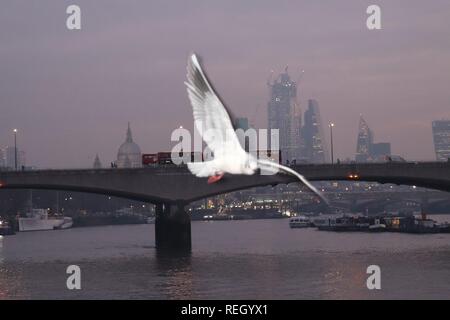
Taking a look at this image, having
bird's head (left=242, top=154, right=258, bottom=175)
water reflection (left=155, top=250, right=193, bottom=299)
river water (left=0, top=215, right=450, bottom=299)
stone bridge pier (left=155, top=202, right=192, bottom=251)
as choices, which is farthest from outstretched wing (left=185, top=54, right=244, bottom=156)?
stone bridge pier (left=155, top=202, right=192, bottom=251)

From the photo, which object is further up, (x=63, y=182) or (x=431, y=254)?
(x=63, y=182)

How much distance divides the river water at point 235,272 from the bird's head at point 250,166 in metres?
32.5

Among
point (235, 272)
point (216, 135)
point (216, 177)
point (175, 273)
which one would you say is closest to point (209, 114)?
point (216, 135)

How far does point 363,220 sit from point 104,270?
88.8 meters

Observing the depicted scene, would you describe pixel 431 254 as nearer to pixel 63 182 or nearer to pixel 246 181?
pixel 246 181

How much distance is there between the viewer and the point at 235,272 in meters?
70.6

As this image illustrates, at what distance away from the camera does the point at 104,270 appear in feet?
247

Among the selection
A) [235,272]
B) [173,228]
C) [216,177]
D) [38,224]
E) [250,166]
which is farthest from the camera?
[38,224]

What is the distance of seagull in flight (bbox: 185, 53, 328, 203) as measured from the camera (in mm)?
23203

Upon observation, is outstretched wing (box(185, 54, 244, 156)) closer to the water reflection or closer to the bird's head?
the bird's head

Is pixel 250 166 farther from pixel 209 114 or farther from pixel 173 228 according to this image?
pixel 173 228

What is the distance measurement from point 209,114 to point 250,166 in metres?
1.76
